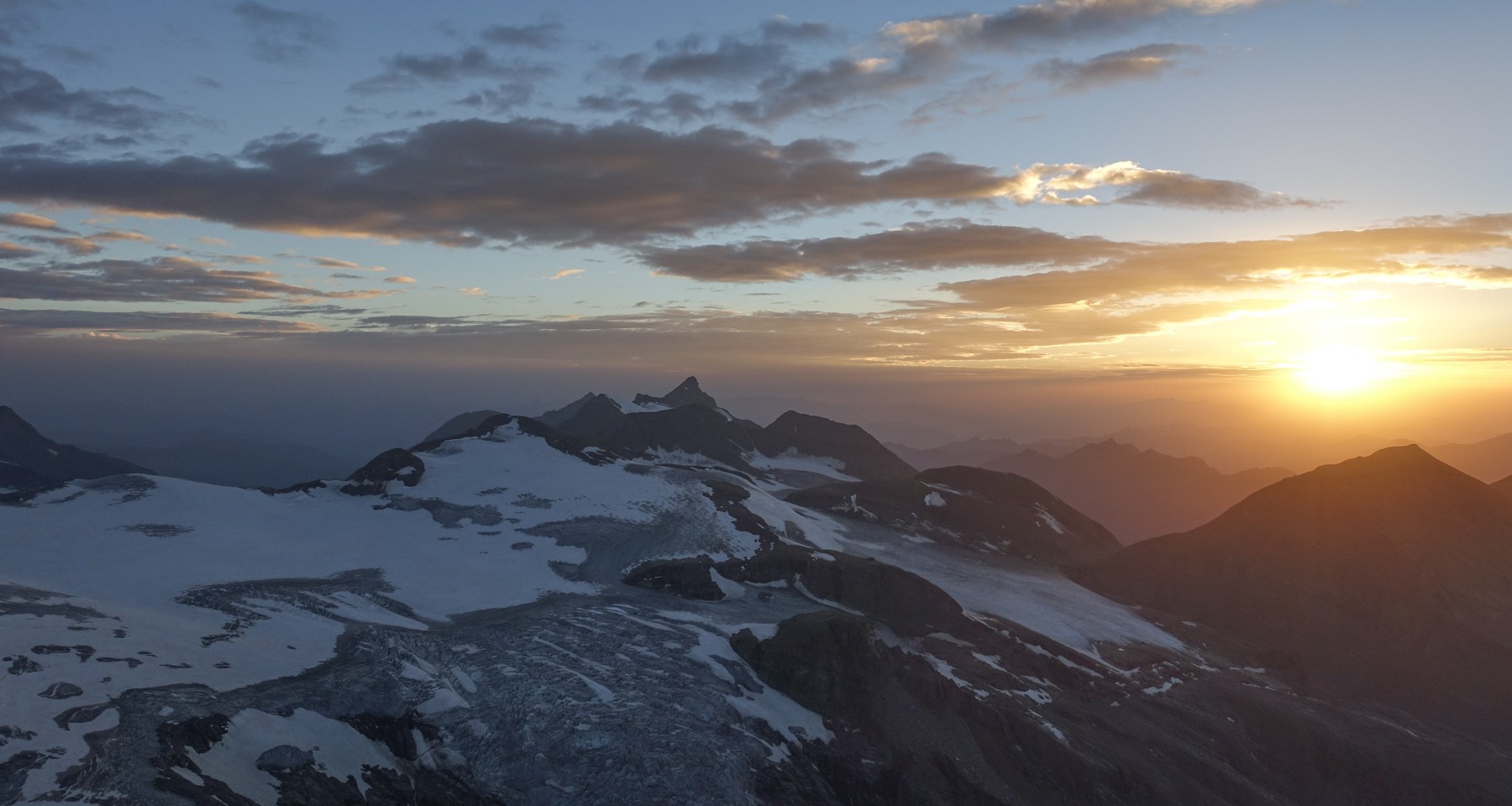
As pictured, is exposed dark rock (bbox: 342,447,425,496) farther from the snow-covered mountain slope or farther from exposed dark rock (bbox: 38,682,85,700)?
exposed dark rock (bbox: 38,682,85,700)

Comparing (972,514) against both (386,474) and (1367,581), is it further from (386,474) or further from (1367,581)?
(386,474)

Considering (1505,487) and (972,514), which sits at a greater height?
(1505,487)

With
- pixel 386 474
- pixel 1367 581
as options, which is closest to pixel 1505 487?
pixel 1367 581

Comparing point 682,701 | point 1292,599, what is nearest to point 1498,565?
point 1292,599

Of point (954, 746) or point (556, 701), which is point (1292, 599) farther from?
point (556, 701)

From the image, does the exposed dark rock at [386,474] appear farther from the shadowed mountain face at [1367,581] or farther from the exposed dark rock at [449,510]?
the shadowed mountain face at [1367,581]

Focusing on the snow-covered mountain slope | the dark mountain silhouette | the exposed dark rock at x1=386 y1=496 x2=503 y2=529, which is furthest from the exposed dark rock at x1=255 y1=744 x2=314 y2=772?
the dark mountain silhouette

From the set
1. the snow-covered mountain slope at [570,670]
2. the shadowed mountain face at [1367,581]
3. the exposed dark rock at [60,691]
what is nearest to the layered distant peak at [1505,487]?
the shadowed mountain face at [1367,581]
